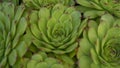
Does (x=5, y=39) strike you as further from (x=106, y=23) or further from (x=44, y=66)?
(x=106, y=23)

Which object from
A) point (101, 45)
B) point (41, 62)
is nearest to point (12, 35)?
point (41, 62)

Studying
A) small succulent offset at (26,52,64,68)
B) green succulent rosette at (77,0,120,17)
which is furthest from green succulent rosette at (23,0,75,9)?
small succulent offset at (26,52,64,68)

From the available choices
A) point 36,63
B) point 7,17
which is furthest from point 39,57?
point 7,17

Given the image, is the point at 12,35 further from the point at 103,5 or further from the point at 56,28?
the point at 103,5

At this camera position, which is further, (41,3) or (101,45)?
(41,3)

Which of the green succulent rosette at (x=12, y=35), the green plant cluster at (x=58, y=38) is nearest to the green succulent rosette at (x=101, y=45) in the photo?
the green plant cluster at (x=58, y=38)

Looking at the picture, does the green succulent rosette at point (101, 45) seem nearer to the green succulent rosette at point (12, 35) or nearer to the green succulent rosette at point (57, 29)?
the green succulent rosette at point (57, 29)
